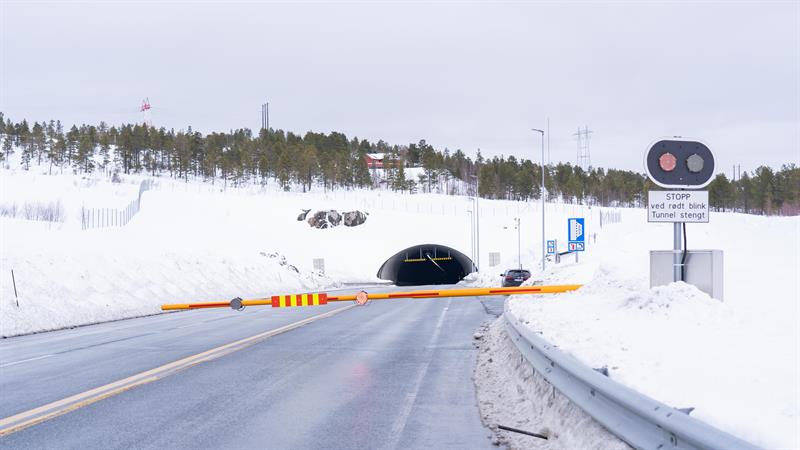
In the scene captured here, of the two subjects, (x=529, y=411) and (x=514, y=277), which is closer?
(x=529, y=411)

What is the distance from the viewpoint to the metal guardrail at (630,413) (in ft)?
13.2

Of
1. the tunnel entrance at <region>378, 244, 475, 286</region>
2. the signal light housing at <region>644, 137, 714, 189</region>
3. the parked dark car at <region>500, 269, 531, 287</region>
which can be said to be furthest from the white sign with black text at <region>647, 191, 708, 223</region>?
the tunnel entrance at <region>378, 244, 475, 286</region>

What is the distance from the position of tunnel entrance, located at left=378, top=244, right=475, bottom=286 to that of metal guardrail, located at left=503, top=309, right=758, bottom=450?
242 feet

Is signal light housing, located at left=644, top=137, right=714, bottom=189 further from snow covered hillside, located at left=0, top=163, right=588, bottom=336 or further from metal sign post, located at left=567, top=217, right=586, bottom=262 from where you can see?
metal sign post, located at left=567, top=217, right=586, bottom=262

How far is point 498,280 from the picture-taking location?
183 ft

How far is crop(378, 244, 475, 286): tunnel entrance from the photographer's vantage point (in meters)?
85.2

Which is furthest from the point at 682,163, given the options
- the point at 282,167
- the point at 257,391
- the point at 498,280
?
the point at 282,167

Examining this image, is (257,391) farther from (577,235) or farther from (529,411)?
(577,235)

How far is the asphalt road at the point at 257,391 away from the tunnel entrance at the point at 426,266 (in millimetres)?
64759

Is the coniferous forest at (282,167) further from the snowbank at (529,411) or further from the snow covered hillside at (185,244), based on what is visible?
the snowbank at (529,411)

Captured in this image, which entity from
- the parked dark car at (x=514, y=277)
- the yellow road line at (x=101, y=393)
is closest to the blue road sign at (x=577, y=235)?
the parked dark car at (x=514, y=277)

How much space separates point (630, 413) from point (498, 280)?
51001 millimetres

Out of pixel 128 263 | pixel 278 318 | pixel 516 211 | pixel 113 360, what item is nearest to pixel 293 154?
pixel 516 211

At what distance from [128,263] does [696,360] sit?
30746 millimetres
